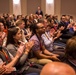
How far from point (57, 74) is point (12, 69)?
166 cm

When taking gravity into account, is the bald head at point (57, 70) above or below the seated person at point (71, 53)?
above

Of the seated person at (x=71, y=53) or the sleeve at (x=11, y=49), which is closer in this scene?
the seated person at (x=71, y=53)

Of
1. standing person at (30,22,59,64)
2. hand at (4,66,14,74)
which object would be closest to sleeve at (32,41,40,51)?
standing person at (30,22,59,64)

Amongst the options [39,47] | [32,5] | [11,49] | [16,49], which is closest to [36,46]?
[39,47]

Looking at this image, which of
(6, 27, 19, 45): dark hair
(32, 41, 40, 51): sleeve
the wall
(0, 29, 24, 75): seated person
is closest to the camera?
(0, 29, 24, 75): seated person

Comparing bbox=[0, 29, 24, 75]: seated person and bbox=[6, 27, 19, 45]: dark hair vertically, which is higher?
bbox=[6, 27, 19, 45]: dark hair

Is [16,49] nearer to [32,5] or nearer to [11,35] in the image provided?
[11,35]

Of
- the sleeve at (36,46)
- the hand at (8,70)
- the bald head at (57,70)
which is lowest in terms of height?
the hand at (8,70)

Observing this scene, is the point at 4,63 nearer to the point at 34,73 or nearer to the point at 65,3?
the point at 34,73

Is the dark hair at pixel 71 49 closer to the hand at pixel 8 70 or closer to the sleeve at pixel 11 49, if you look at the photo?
the hand at pixel 8 70

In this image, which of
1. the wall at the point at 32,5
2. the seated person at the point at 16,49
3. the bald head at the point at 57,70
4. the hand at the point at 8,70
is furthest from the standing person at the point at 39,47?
the wall at the point at 32,5

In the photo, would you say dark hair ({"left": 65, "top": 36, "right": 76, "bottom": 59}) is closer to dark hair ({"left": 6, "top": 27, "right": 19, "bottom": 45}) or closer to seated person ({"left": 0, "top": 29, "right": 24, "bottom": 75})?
seated person ({"left": 0, "top": 29, "right": 24, "bottom": 75})

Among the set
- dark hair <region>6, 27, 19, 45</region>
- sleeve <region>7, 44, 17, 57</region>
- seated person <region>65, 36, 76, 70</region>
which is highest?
seated person <region>65, 36, 76, 70</region>

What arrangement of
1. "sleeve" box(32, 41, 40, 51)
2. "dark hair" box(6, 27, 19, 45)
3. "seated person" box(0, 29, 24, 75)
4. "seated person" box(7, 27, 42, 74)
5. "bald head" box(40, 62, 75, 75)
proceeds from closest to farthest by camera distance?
"bald head" box(40, 62, 75, 75) → "seated person" box(0, 29, 24, 75) → "seated person" box(7, 27, 42, 74) → "dark hair" box(6, 27, 19, 45) → "sleeve" box(32, 41, 40, 51)
